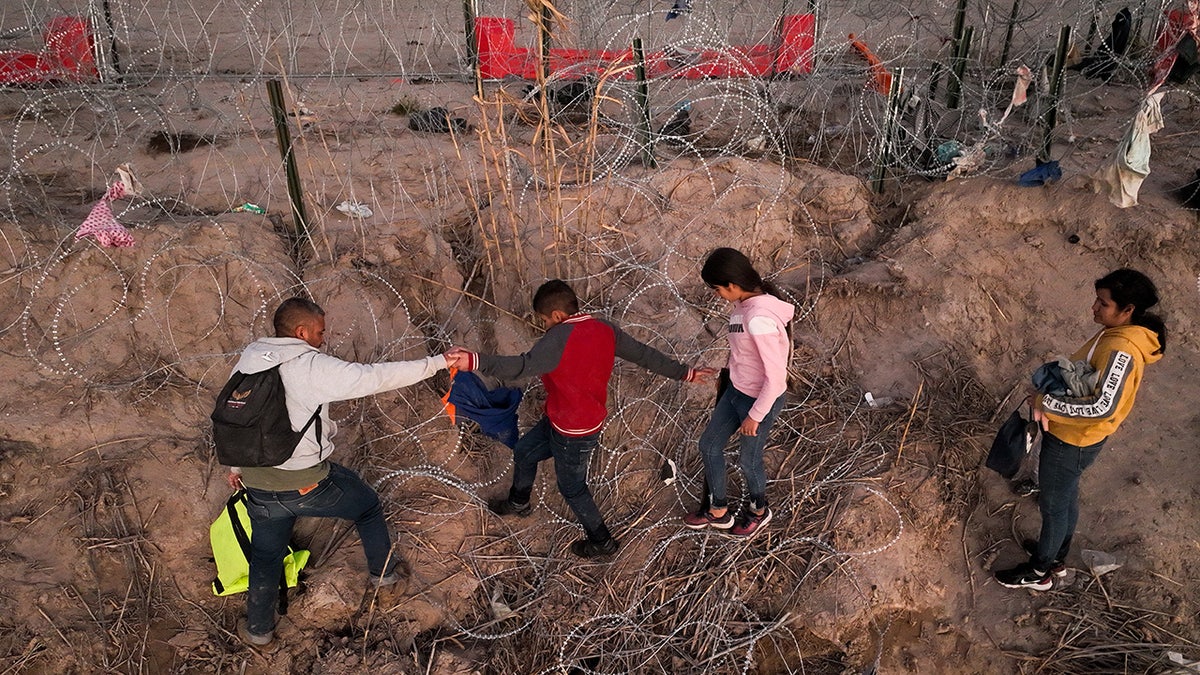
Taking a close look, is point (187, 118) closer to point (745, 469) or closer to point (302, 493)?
point (302, 493)

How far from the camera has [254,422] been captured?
2.59 meters

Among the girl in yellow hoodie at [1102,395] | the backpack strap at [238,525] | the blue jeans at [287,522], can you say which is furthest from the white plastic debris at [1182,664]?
the backpack strap at [238,525]

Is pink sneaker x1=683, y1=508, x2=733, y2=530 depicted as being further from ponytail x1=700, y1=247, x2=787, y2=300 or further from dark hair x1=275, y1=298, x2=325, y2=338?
dark hair x1=275, y1=298, x2=325, y2=338

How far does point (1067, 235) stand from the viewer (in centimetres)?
455

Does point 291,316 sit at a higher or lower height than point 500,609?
higher

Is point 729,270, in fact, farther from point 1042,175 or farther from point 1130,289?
point 1042,175

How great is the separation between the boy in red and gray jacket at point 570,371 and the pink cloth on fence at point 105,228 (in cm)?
214

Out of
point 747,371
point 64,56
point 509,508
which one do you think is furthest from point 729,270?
point 64,56

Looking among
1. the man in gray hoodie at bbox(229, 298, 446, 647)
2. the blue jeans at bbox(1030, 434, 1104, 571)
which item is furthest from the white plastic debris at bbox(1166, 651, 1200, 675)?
the man in gray hoodie at bbox(229, 298, 446, 647)

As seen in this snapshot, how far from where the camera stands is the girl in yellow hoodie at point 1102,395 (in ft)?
8.69

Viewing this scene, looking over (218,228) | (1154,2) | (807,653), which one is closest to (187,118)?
(218,228)

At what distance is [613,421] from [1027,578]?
6.43 feet

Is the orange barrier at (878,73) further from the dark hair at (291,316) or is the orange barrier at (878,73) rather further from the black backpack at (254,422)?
the black backpack at (254,422)

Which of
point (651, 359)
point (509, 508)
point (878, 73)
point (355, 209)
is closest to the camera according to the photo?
point (651, 359)
